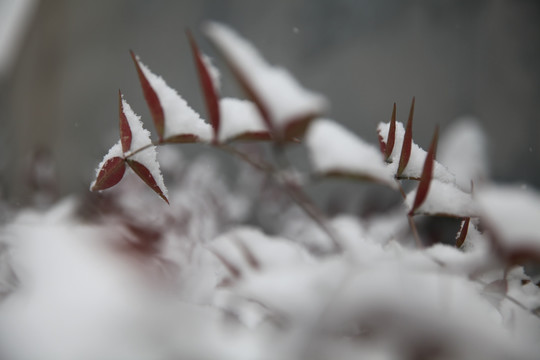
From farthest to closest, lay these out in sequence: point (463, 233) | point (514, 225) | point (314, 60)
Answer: point (314, 60), point (463, 233), point (514, 225)

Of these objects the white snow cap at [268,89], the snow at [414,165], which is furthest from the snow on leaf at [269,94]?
the snow at [414,165]

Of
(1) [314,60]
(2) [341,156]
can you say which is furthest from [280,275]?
(1) [314,60]

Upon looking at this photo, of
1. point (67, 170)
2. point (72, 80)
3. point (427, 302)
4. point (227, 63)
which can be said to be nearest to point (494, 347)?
point (427, 302)

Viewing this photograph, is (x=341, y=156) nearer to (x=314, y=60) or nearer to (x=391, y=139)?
(x=391, y=139)

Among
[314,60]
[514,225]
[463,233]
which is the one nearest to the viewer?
[514,225]

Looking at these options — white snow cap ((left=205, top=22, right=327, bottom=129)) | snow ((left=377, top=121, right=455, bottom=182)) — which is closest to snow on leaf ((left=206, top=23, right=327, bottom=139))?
white snow cap ((left=205, top=22, right=327, bottom=129))

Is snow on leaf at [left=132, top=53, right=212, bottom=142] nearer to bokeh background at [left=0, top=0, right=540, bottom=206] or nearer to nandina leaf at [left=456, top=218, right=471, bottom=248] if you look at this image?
nandina leaf at [left=456, top=218, right=471, bottom=248]
